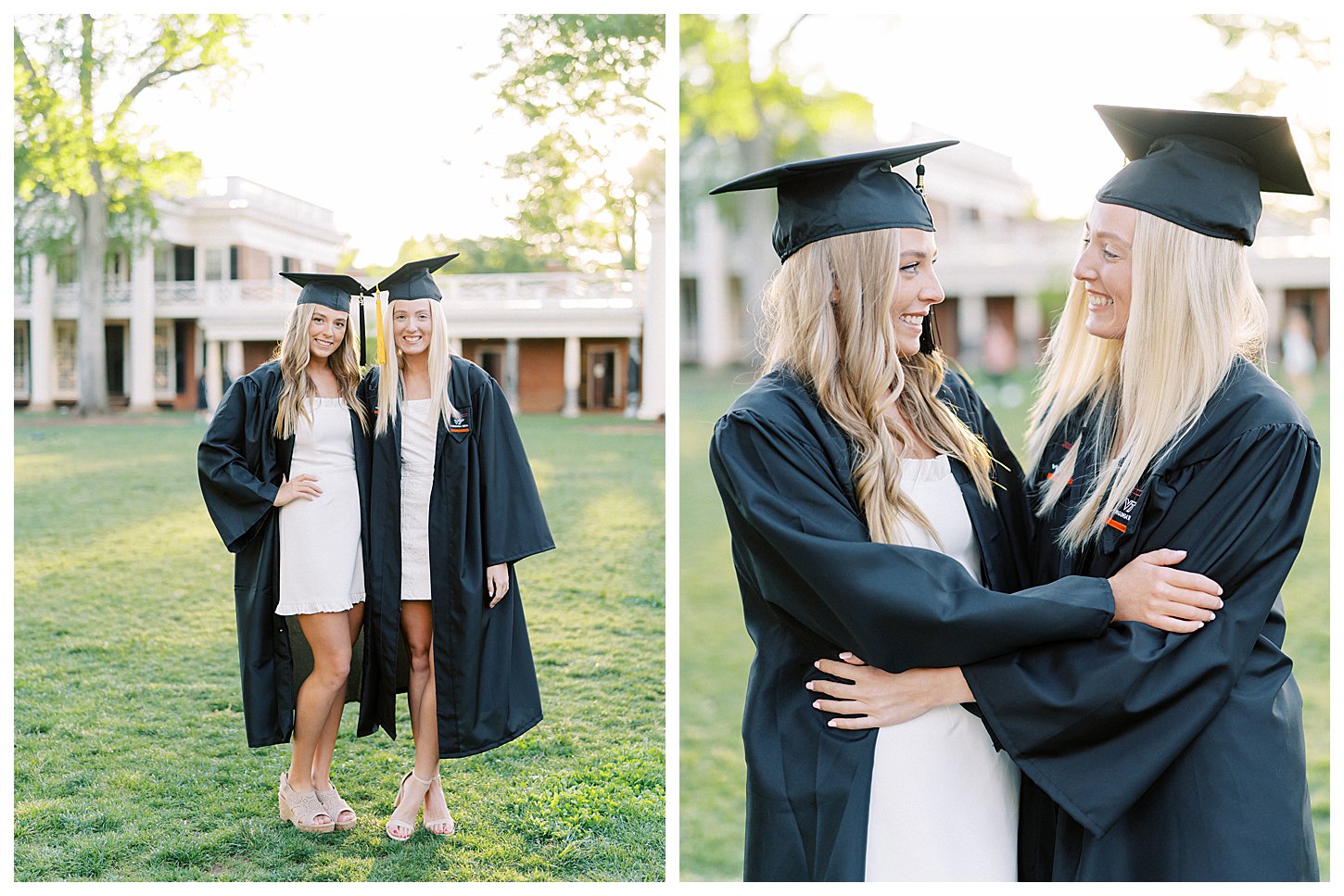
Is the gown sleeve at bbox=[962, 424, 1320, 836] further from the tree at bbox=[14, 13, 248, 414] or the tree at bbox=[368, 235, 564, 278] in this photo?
the tree at bbox=[14, 13, 248, 414]

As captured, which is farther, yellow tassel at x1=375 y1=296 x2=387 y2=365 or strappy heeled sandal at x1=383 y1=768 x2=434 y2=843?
strappy heeled sandal at x1=383 y1=768 x2=434 y2=843

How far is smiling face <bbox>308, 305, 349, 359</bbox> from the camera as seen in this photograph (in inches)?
115

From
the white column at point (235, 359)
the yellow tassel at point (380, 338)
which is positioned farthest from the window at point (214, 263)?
the yellow tassel at point (380, 338)

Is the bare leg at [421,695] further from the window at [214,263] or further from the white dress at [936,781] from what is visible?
the white dress at [936,781]

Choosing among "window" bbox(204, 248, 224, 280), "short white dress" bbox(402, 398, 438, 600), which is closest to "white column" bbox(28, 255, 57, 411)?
"window" bbox(204, 248, 224, 280)

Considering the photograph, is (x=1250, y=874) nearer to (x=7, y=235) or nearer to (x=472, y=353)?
(x=472, y=353)

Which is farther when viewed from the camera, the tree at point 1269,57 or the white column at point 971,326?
the white column at point 971,326

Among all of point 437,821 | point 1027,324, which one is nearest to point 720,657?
point 437,821

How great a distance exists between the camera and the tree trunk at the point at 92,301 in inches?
135

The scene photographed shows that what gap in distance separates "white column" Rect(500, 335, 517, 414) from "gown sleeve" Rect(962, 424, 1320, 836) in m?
2.02

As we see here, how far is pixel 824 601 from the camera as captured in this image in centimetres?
206

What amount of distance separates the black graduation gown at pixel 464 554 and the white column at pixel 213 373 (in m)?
0.63

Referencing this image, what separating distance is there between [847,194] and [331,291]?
1.49 m

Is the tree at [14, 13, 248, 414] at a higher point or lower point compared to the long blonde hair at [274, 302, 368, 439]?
higher
